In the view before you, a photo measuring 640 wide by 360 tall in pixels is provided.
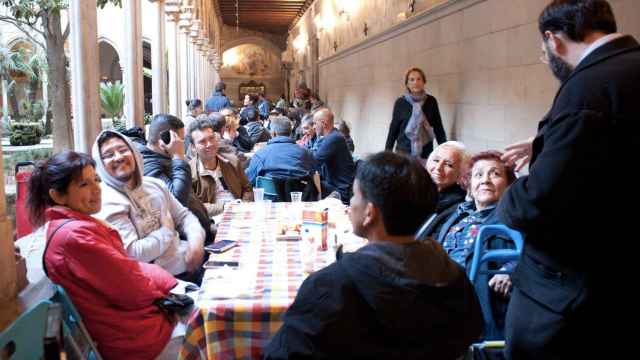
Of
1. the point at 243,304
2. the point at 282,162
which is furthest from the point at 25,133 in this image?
the point at 243,304

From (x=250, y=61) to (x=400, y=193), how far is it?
108 feet

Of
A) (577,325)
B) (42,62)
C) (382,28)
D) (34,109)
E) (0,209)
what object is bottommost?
(577,325)

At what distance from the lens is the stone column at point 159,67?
8.04 m

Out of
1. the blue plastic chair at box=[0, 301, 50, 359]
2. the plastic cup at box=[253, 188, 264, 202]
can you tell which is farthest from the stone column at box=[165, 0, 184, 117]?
the blue plastic chair at box=[0, 301, 50, 359]

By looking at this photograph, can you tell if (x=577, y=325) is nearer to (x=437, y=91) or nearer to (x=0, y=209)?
(x=0, y=209)

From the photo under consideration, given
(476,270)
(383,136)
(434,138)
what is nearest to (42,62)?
(434,138)

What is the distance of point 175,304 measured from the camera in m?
2.50

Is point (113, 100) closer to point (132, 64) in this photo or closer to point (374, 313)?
point (132, 64)

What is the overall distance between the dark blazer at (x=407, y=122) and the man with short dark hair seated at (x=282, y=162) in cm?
150

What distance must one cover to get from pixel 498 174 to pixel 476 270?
1.99 feet

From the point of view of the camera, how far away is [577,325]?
162cm

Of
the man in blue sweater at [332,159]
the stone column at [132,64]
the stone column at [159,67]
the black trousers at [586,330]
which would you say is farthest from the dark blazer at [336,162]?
the black trousers at [586,330]

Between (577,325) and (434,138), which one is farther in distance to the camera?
(434,138)

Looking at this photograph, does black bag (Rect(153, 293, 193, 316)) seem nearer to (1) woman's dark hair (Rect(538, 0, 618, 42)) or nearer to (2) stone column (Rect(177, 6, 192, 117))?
(1) woman's dark hair (Rect(538, 0, 618, 42))
